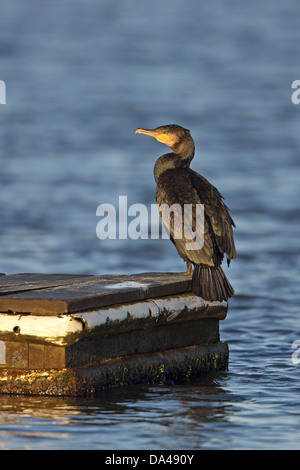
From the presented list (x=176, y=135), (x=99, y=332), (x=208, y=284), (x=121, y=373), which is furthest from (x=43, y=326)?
(x=176, y=135)

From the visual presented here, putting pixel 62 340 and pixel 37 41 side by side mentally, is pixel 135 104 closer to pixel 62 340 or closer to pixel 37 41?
pixel 37 41

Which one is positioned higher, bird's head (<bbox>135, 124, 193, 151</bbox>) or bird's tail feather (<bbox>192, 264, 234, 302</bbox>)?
bird's head (<bbox>135, 124, 193, 151</bbox>)

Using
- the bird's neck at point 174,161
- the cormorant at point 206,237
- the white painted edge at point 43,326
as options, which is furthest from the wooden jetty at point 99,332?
the bird's neck at point 174,161

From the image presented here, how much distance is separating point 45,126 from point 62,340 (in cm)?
1696

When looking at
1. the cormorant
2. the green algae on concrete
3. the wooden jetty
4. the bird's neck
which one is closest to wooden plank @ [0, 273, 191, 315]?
the wooden jetty

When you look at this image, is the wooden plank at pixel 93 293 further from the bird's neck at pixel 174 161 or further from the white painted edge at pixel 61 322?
the bird's neck at pixel 174 161

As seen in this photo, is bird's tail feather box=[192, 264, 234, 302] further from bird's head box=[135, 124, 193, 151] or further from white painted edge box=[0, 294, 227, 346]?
bird's head box=[135, 124, 193, 151]

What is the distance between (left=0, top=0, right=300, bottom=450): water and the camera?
269 inches

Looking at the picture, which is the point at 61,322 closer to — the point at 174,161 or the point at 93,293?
the point at 93,293

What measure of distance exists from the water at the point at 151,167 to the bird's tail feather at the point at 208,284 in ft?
1.95

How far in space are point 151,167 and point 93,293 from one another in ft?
38.0

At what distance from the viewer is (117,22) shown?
3816cm

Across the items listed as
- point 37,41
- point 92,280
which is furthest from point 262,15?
point 92,280

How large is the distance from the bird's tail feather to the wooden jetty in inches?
2.3
